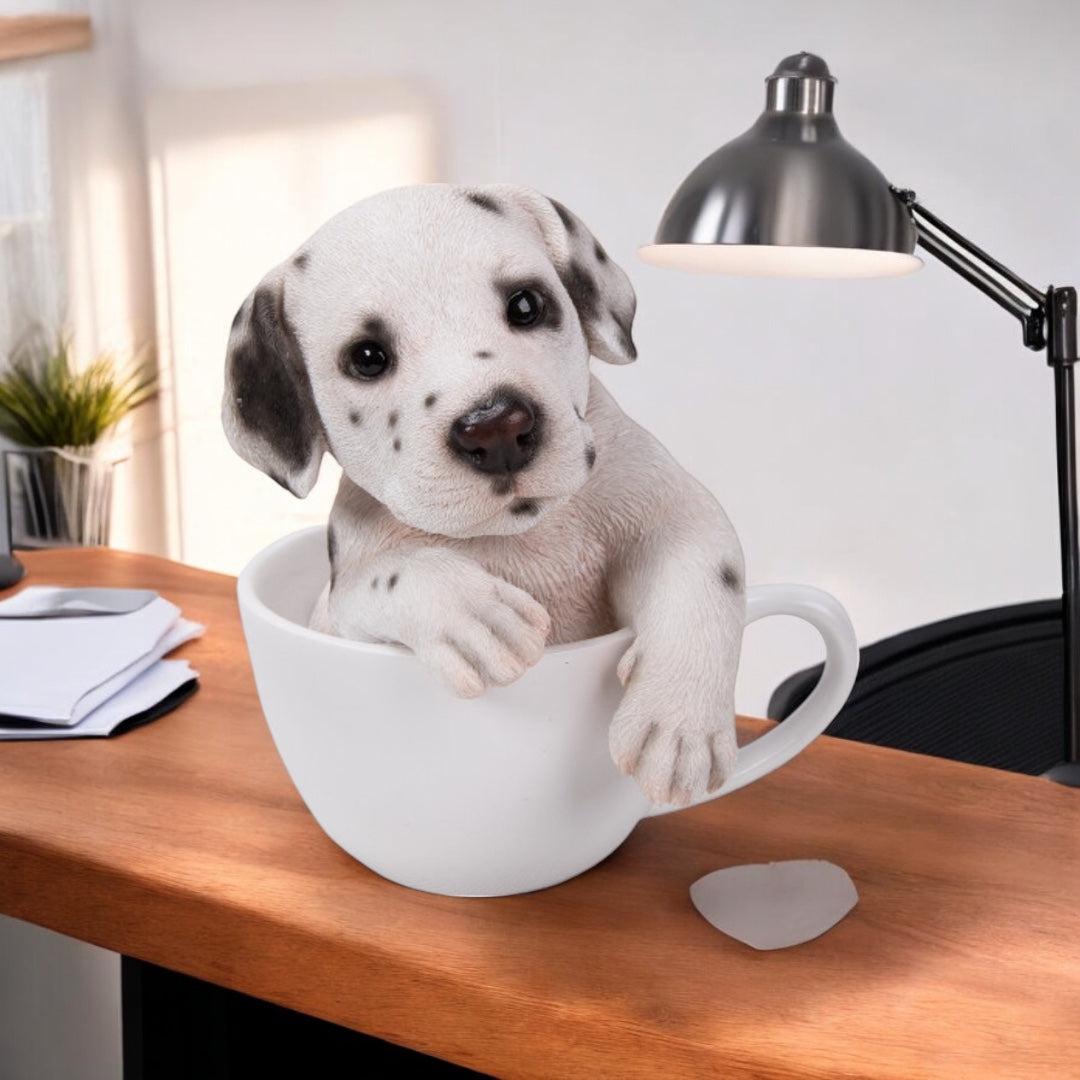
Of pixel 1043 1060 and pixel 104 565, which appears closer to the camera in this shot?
pixel 1043 1060

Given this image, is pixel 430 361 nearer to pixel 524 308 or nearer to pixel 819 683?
pixel 524 308

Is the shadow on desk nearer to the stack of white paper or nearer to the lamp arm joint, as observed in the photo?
the stack of white paper

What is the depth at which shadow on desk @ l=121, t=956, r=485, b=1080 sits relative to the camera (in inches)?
33.4

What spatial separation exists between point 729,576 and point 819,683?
0.10 metres

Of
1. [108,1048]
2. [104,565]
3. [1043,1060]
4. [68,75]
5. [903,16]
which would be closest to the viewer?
[1043,1060]

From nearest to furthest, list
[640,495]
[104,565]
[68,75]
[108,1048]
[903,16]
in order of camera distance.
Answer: [640,495]
[104,565]
[108,1048]
[903,16]
[68,75]

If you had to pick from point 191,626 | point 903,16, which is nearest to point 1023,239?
point 903,16

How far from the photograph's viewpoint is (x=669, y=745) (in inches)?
21.8

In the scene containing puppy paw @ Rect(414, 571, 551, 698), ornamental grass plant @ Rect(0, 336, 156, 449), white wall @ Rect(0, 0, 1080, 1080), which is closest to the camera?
puppy paw @ Rect(414, 571, 551, 698)

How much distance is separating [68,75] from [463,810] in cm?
262

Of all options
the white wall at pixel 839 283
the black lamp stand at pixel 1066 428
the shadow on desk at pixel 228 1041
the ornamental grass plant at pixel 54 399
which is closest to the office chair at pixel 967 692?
the black lamp stand at pixel 1066 428

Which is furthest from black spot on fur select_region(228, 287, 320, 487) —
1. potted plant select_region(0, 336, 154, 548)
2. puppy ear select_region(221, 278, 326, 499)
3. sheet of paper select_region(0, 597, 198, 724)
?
potted plant select_region(0, 336, 154, 548)

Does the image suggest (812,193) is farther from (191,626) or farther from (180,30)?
(180,30)

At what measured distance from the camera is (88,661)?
0.94 m
